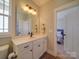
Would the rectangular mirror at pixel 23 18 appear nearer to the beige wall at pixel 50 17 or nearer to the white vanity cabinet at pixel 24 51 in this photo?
the white vanity cabinet at pixel 24 51

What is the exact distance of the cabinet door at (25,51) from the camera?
1.63m

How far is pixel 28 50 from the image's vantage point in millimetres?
1902

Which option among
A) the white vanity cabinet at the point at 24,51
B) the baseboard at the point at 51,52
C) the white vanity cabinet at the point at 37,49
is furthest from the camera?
the baseboard at the point at 51,52

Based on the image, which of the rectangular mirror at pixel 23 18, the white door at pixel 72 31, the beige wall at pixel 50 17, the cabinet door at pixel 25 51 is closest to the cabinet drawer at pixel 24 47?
the cabinet door at pixel 25 51

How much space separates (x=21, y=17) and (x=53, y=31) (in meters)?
1.57

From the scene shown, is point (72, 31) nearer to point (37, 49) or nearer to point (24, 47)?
point (37, 49)

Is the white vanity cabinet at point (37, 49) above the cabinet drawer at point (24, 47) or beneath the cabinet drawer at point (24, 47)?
beneath

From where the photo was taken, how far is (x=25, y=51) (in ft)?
5.89

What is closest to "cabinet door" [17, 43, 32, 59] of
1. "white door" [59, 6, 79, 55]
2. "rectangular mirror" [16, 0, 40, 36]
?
"rectangular mirror" [16, 0, 40, 36]

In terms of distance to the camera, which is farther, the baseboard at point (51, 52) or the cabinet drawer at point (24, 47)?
the baseboard at point (51, 52)

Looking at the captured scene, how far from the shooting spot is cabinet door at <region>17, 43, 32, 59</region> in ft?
5.35

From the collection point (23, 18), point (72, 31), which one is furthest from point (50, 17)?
point (23, 18)

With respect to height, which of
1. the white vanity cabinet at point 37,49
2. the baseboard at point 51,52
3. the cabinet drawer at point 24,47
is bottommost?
the baseboard at point 51,52

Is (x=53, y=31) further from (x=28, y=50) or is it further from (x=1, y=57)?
(x=1, y=57)
